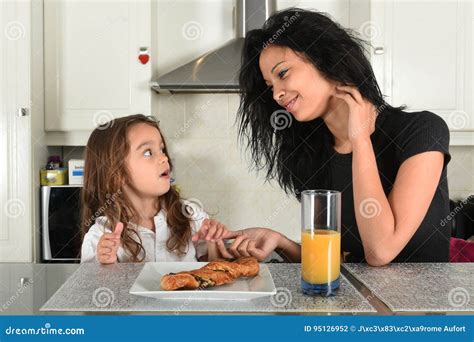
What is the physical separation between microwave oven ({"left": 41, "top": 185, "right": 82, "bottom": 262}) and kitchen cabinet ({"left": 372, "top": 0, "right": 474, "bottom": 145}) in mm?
1537

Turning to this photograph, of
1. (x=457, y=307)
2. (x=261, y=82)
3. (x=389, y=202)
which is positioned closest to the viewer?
(x=457, y=307)

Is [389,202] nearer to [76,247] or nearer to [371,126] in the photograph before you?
[371,126]

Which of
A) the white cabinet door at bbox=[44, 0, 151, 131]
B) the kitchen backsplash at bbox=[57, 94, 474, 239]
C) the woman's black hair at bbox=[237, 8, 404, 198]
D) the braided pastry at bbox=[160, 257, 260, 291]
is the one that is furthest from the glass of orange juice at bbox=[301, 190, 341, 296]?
the kitchen backsplash at bbox=[57, 94, 474, 239]

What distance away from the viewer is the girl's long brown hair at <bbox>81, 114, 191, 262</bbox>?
145 cm

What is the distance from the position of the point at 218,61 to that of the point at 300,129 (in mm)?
1062

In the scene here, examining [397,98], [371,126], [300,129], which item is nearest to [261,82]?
[300,129]

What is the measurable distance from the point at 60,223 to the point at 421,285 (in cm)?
189

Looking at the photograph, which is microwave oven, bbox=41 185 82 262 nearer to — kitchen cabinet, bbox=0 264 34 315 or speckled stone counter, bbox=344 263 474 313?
kitchen cabinet, bbox=0 264 34 315

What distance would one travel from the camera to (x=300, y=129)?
1.46 metres

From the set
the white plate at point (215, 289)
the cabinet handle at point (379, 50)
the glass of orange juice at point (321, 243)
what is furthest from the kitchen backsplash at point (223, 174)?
the glass of orange juice at point (321, 243)

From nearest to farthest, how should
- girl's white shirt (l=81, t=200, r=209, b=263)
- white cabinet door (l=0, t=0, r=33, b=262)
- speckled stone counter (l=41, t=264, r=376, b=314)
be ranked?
1. speckled stone counter (l=41, t=264, r=376, b=314)
2. girl's white shirt (l=81, t=200, r=209, b=263)
3. white cabinet door (l=0, t=0, r=33, b=262)

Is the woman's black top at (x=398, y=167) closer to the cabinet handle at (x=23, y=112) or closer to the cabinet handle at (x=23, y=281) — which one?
the cabinet handle at (x=23, y=281)

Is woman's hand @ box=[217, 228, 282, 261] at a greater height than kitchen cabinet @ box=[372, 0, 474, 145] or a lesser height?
lesser

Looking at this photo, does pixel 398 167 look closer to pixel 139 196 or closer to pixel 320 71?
pixel 320 71
